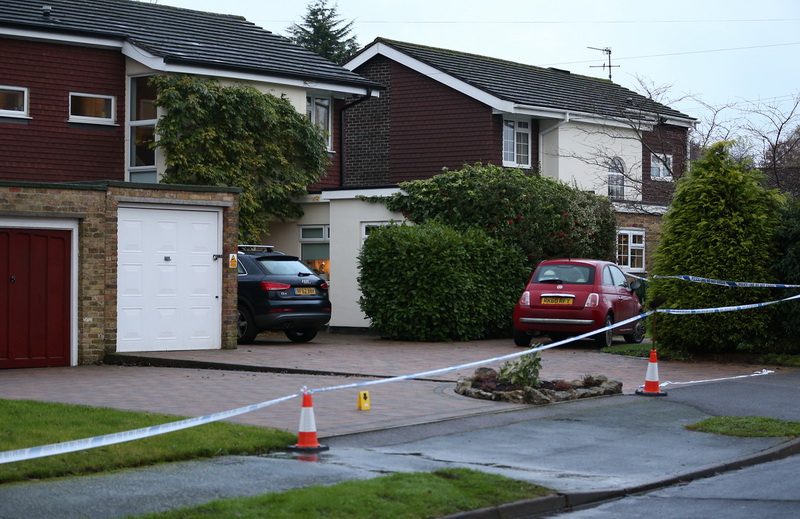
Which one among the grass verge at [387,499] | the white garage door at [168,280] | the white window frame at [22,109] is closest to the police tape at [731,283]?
the white garage door at [168,280]

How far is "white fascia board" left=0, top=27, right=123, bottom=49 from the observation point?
25656 mm

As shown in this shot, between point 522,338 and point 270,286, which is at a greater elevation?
point 270,286

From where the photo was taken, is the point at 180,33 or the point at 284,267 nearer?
the point at 284,267

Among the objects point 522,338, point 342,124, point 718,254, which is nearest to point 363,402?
point 718,254

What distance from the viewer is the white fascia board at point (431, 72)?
32.4m

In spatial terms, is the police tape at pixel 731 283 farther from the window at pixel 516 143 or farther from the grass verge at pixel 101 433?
the window at pixel 516 143

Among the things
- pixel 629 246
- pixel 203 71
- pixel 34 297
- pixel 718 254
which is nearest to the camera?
pixel 34 297

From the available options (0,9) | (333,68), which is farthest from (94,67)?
(333,68)

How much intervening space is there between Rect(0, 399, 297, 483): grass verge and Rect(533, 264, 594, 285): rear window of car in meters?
11.8

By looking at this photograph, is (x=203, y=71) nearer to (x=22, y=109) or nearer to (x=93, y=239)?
(x=22, y=109)

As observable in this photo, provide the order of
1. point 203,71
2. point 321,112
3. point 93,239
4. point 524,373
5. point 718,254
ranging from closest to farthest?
point 524,373 < point 93,239 < point 718,254 < point 203,71 < point 321,112

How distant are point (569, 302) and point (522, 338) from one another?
1.22 metres

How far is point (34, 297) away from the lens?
1730 cm

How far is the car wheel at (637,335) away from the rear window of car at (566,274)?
2014 millimetres
